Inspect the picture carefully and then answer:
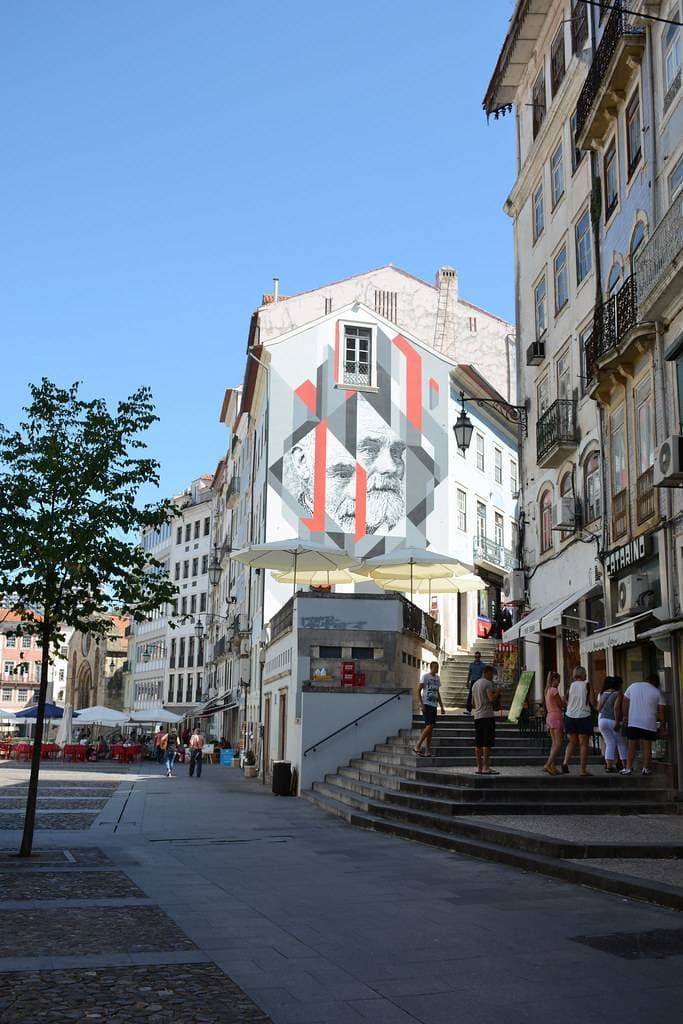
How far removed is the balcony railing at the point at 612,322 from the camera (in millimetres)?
18672

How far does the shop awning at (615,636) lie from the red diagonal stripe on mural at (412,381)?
2180cm

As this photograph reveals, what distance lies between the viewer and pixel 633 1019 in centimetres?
522

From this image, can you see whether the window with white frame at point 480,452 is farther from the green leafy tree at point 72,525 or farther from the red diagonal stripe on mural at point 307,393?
the green leafy tree at point 72,525

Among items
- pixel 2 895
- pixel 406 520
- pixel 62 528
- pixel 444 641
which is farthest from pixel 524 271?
pixel 2 895

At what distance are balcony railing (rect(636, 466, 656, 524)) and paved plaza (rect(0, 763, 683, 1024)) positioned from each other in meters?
7.47

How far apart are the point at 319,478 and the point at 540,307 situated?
12699mm

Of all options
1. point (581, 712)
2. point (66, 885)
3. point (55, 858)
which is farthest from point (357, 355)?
point (66, 885)

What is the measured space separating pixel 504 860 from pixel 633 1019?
19.4 ft

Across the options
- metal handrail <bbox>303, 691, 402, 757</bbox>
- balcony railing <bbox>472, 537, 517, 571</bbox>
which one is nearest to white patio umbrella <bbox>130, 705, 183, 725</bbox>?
balcony railing <bbox>472, 537, 517, 571</bbox>

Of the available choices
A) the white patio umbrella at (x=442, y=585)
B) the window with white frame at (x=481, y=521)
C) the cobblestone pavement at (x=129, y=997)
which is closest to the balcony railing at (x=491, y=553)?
the window with white frame at (x=481, y=521)

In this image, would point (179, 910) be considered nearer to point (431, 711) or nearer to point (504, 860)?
point (504, 860)

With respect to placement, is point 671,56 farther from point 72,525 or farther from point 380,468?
point 380,468

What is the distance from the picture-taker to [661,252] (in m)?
16.7

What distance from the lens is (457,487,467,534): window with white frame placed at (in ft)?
139
